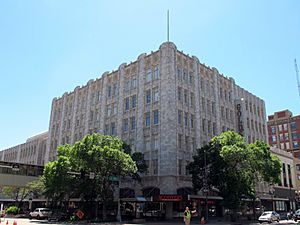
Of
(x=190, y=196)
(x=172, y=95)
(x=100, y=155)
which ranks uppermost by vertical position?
(x=172, y=95)

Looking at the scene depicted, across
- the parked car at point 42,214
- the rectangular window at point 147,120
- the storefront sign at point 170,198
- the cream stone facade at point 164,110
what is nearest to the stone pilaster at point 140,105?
the cream stone facade at point 164,110

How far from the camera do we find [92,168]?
36000 millimetres

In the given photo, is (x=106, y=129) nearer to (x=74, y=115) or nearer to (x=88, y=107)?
(x=88, y=107)

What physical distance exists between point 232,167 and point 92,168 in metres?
17.0

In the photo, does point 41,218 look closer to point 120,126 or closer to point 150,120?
point 120,126

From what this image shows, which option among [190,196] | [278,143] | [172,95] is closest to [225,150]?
[190,196]

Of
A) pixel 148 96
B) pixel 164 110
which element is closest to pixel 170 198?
pixel 164 110

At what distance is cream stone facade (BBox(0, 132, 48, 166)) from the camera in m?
81.0

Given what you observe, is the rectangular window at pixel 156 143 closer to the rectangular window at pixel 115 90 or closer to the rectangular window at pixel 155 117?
the rectangular window at pixel 155 117

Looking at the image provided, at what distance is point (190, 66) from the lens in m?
52.1

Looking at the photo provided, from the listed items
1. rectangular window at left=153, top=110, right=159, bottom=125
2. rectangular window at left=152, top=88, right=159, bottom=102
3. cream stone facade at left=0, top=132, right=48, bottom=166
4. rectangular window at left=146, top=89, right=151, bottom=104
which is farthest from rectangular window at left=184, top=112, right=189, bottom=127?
cream stone facade at left=0, top=132, right=48, bottom=166

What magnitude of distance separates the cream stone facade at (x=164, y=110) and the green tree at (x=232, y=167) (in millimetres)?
4316

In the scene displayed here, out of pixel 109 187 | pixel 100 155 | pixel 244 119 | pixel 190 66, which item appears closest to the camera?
pixel 100 155

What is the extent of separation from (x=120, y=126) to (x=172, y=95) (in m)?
11.7
